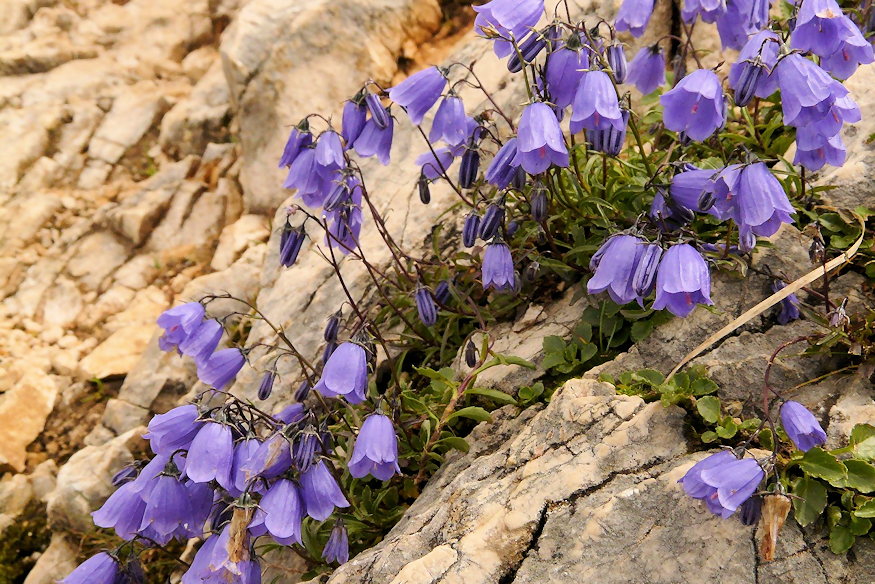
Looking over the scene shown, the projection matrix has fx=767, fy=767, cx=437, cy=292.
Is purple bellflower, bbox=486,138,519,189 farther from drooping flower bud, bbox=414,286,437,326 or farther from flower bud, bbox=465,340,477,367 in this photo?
flower bud, bbox=465,340,477,367

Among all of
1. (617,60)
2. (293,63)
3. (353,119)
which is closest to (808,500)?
(617,60)

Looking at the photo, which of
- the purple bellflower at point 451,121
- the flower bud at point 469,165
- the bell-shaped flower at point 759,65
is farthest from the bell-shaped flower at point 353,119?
the bell-shaped flower at point 759,65

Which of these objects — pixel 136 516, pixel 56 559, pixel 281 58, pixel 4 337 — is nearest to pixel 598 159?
pixel 136 516

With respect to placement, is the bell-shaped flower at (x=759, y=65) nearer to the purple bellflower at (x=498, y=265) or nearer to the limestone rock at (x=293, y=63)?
the purple bellflower at (x=498, y=265)

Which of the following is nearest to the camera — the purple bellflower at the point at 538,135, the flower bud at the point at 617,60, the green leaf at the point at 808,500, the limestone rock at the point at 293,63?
the green leaf at the point at 808,500

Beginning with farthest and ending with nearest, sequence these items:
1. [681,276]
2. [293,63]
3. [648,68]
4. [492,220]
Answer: [293,63] → [648,68] → [492,220] → [681,276]

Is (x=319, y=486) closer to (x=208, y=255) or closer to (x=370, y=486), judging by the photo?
(x=370, y=486)

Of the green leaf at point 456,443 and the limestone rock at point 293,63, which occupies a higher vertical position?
the limestone rock at point 293,63

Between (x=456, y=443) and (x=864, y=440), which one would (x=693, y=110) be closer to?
(x=864, y=440)
